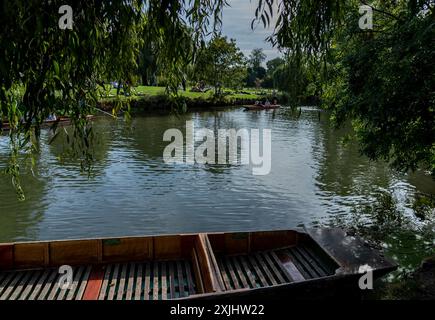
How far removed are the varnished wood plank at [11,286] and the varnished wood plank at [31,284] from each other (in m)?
0.22

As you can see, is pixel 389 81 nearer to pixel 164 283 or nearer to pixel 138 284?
pixel 164 283

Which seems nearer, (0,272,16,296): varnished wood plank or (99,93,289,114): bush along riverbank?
(0,272,16,296): varnished wood plank

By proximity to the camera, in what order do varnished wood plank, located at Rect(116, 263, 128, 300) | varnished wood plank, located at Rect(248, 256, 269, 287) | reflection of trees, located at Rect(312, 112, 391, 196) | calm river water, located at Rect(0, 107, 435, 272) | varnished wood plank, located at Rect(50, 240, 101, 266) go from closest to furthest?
varnished wood plank, located at Rect(116, 263, 128, 300) < varnished wood plank, located at Rect(248, 256, 269, 287) < varnished wood plank, located at Rect(50, 240, 101, 266) < calm river water, located at Rect(0, 107, 435, 272) < reflection of trees, located at Rect(312, 112, 391, 196)

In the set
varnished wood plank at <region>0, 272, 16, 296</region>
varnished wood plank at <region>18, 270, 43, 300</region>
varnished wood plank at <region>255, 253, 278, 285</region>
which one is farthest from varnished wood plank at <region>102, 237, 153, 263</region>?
varnished wood plank at <region>255, 253, 278, 285</region>

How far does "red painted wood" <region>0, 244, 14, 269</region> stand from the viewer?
299 inches

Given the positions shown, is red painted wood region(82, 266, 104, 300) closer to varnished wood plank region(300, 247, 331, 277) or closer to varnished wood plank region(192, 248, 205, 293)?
varnished wood plank region(192, 248, 205, 293)

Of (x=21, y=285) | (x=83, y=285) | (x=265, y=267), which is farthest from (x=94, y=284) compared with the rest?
(x=265, y=267)

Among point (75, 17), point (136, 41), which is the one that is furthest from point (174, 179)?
point (75, 17)

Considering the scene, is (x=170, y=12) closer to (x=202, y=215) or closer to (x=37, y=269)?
(x=37, y=269)

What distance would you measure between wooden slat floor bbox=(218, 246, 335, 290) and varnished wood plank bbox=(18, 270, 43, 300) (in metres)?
3.46

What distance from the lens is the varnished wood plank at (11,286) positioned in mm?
6817

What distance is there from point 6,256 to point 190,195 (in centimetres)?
785
